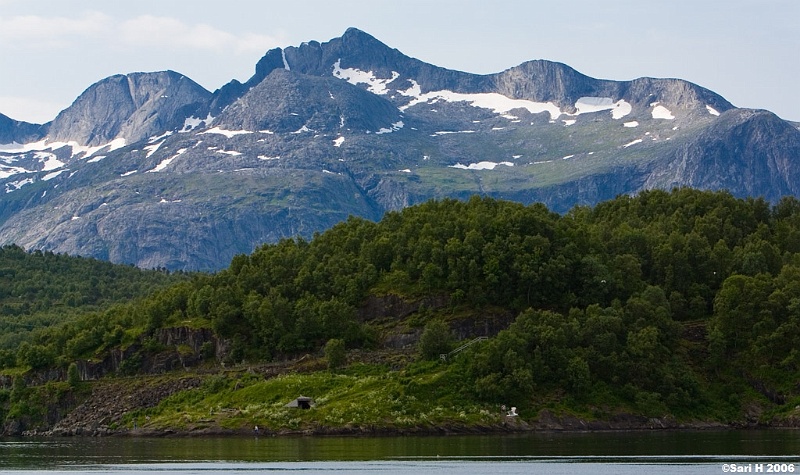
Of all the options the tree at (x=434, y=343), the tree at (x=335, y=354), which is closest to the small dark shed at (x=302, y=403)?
the tree at (x=335, y=354)

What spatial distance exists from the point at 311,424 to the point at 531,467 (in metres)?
55.8

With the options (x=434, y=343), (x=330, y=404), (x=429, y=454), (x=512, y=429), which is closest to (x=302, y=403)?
(x=330, y=404)

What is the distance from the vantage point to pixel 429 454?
140125 mm

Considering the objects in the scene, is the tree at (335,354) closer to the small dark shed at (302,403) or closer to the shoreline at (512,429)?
the small dark shed at (302,403)

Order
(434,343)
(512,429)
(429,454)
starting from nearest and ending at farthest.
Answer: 1. (429,454)
2. (512,429)
3. (434,343)

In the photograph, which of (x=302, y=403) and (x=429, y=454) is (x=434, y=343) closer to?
(x=302, y=403)

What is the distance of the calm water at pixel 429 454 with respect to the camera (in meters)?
124

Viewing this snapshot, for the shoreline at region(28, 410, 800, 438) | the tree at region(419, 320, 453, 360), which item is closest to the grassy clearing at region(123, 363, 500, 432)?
the shoreline at region(28, 410, 800, 438)

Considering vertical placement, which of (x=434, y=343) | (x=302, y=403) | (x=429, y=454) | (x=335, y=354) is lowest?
(x=302, y=403)

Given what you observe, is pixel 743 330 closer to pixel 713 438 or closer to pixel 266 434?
pixel 713 438

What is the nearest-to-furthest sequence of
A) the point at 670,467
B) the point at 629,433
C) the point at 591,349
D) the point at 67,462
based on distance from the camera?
the point at 670,467, the point at 67,462, the point at 629,433, the point at 591,349

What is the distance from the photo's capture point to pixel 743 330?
196 metres

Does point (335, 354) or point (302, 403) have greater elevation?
point (335, 354)

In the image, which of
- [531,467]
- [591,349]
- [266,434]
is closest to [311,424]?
[266,434]
